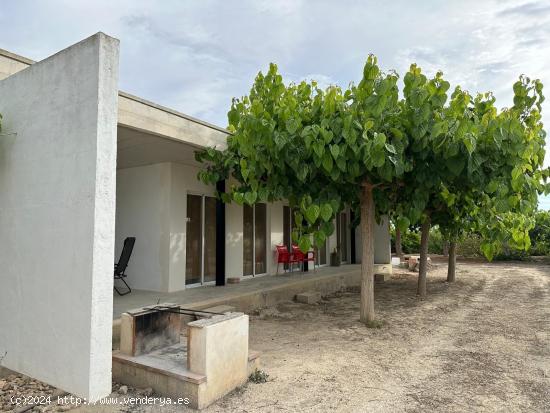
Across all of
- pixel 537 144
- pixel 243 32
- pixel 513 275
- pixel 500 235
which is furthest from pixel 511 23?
pixel 513 275

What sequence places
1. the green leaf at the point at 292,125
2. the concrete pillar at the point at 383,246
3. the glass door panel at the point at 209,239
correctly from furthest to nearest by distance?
the concrete pillar at the point at 383,246, the glass door panel at the point at 209,239, the green leaf at the point at 292,125

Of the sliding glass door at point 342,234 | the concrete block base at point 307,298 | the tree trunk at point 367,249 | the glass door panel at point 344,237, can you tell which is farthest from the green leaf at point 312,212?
the glass door panel at point 344,237

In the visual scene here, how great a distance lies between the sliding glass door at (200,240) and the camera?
7.56m

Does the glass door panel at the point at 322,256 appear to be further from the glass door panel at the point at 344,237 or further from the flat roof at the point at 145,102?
the flat roof at the point at 145,102

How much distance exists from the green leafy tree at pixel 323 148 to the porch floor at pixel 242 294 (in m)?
1.88

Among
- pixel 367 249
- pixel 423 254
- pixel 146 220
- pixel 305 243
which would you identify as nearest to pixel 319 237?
pixel 305 243

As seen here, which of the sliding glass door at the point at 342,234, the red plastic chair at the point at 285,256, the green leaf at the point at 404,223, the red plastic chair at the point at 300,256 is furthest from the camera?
the sliding glass door at the point at 342,234

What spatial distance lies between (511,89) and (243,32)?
493 centimetres

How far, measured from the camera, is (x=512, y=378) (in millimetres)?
3711

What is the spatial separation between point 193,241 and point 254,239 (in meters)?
1.91

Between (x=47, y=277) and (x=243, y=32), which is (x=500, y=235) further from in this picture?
(x=243, y=32)

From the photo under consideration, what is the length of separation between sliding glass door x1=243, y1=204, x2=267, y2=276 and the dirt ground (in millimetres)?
1992

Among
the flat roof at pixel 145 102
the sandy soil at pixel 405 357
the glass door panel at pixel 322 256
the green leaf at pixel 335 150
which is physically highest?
the flat roof at pixel 145 102

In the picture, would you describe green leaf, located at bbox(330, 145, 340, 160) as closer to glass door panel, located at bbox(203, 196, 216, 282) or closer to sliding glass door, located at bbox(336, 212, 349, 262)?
glass door panel, located at bbox(203, 196, 216, 282)
